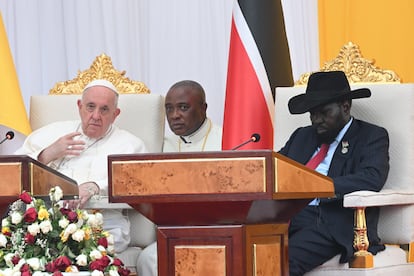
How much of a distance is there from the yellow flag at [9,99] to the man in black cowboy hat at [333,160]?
1.68 m

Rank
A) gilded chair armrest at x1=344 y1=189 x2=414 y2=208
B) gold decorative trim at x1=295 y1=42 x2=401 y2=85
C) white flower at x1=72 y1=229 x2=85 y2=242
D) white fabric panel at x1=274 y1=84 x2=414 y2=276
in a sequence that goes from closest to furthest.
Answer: white flower at x1=72 y1=229 x2=85 y2=242 → gilded chair armrest at x1=344 y1=189 x2=414 y2=208 → white fabric panel at x1=274 y1=84 x2=414 y2=276 → gold decorative trim at x1=295 y1=42 x2=401 y2=85

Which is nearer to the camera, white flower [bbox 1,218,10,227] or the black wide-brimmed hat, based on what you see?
white flower [bbox 1,218,10,227]

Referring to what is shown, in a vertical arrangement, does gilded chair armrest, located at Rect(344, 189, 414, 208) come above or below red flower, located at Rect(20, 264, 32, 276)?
above

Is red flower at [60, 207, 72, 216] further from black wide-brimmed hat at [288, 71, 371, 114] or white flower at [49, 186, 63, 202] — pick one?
black wide-brimmed hat at [288, 71, 371, 114]

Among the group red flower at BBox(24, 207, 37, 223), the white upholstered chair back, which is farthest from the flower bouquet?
the white upholstered chair back

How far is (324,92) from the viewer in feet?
15.8

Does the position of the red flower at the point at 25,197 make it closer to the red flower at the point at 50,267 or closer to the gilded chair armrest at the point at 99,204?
the red flower at the point at 50,267

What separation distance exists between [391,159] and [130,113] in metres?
1.47

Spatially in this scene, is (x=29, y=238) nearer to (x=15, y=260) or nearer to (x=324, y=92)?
(x=15, y=260)

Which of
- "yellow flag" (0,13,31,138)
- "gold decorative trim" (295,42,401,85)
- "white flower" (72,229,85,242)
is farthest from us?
"yellow flag" (0,13,31,138)

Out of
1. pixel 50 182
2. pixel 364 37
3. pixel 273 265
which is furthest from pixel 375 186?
pixel 364 37

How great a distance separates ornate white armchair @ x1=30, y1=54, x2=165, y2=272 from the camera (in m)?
5.30

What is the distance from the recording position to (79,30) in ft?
23.9

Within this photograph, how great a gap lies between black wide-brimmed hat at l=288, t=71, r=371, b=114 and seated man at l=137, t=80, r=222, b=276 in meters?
0.89
